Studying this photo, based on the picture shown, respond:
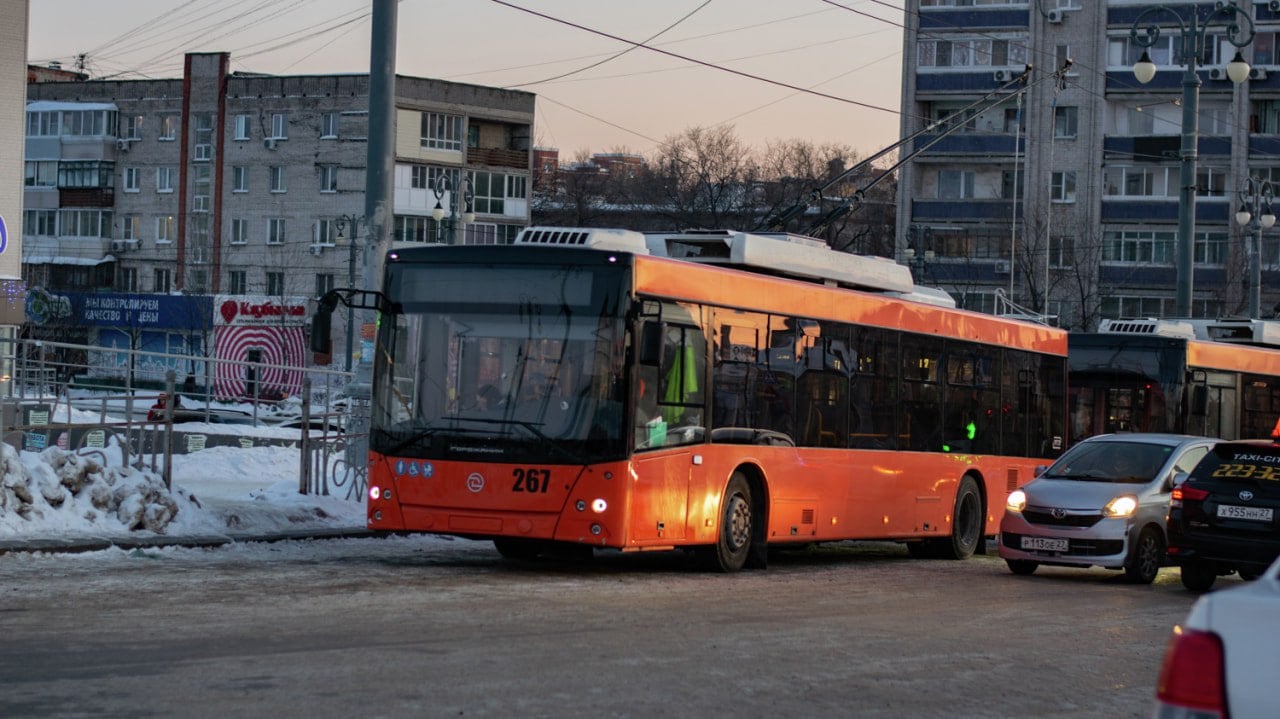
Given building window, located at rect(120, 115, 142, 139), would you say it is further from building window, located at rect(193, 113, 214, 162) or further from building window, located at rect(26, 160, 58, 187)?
building window, located at rect(26, 160, 58, 187)

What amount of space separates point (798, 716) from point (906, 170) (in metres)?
74.7

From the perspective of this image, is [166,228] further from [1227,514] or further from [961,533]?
[1227,514]

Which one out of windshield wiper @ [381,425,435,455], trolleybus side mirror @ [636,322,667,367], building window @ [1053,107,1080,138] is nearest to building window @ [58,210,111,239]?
building window @ [1053,107,1080,138]

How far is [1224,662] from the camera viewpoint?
4566mm

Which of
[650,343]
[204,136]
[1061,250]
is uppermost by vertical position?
[204,136]

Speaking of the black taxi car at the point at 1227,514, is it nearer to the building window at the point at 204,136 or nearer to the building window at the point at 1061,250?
the building window at the point at 1061,250

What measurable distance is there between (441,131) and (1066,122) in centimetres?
2920

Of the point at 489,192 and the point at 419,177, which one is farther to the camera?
the point at 489,192

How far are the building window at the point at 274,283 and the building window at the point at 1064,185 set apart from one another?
120 ft

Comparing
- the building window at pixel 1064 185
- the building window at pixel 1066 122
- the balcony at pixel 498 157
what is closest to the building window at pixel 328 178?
the balcony at pixel 498 157

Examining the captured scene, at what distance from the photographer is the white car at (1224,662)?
4512 mm

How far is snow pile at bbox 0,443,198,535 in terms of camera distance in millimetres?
16531

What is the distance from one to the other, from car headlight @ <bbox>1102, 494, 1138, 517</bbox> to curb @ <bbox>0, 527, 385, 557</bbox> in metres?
7.94

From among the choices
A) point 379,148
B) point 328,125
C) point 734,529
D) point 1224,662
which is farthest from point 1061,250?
point 1224,662
